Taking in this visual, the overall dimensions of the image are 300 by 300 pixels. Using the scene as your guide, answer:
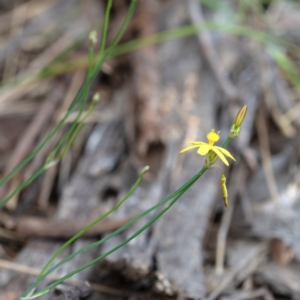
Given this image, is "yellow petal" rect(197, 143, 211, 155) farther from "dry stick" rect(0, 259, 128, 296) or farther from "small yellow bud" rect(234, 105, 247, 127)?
"dry stick" rect(0, 259, 128, 296)

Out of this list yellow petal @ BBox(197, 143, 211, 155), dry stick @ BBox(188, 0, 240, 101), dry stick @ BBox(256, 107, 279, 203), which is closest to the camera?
yellow petal @ BBox(197, 143, 211, 155)

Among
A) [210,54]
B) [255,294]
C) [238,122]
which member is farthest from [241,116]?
[210,54]

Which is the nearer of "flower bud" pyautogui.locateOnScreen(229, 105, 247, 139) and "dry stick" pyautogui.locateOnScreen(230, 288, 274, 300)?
"flower bud" pyautogui.locateOnScreen(229, 105, 247, 139)

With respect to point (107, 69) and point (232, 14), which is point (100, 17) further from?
point (232, 14)

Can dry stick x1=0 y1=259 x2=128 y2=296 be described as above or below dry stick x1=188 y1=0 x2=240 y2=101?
below

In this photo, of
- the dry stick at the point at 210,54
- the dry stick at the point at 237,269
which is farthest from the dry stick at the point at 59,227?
the dry stick at the point at 210,54

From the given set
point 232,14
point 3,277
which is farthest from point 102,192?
point 232,14

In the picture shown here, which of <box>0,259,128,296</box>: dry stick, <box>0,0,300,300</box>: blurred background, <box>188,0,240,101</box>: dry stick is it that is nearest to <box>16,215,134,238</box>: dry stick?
<box>0,0,300,300</box>: blurred background
